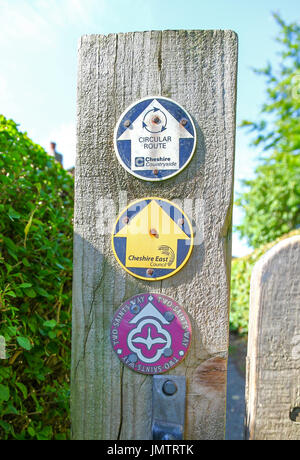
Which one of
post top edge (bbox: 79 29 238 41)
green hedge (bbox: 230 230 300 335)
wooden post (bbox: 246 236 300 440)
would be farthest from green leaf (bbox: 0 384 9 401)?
green hedge (bbox: 230 230 300 335)

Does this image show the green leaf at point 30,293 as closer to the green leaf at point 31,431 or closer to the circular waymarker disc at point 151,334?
the green leaf at point 31,431

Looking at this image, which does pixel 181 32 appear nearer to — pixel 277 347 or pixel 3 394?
pixel 277 347

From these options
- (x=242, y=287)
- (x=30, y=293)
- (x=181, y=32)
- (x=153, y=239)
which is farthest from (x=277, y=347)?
(x=242, y=287)

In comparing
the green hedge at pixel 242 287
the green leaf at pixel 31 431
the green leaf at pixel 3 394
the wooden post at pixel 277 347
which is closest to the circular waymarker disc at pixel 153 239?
the wooden post at pixel 277 347

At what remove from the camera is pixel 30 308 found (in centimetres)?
167

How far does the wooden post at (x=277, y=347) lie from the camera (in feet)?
2.88

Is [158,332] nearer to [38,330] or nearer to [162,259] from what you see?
[162,259]

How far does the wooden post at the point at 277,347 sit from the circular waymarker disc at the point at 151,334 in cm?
20

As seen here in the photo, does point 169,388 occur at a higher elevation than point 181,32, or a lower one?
lower

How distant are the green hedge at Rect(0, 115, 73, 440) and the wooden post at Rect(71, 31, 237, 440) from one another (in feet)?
1.61

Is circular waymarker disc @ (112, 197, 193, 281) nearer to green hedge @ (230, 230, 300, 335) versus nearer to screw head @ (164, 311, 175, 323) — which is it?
screw head @ (164, 311, 175, 323)

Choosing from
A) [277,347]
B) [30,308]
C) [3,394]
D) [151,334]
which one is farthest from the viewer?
[30,308]

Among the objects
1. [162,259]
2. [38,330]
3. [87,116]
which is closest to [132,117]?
[87,116]

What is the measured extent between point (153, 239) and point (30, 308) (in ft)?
3.09
